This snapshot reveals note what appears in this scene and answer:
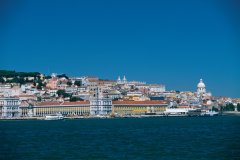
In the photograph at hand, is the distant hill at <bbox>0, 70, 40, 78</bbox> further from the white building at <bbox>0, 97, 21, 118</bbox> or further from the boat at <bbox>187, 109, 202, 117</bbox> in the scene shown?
the boat at <bbox>187, 109, 202, 117</bbox>

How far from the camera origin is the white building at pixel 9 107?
2008 inches

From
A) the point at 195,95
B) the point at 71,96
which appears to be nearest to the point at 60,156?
the point at 71,96

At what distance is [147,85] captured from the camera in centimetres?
7431

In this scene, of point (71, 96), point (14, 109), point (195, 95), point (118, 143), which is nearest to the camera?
point (118, 143)

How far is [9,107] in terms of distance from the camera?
5128cm

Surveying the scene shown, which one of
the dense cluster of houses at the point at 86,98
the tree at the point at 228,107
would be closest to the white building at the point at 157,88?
the dense cluster of houses at the point at 86,98

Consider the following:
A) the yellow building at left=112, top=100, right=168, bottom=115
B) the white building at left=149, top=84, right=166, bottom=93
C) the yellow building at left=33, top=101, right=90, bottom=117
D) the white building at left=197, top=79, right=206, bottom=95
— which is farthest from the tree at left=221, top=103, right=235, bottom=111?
the yellow building at left=33, top=101, right=90, bottom=117

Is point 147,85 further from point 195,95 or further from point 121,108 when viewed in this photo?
point 121,108

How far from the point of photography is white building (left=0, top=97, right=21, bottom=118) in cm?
5100

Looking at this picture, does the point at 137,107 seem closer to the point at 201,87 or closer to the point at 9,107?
the point at 9,107

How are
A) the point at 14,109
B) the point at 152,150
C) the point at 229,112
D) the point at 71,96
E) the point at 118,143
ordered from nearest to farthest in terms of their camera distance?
the point at 152,150 < the point at 118,143 < the point at 14,109 < the point at 71,96 < the point at 229,112

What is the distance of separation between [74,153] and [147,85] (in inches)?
2425

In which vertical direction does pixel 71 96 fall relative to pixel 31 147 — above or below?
above

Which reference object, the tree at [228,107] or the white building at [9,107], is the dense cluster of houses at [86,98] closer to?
the white building at [9,107]
